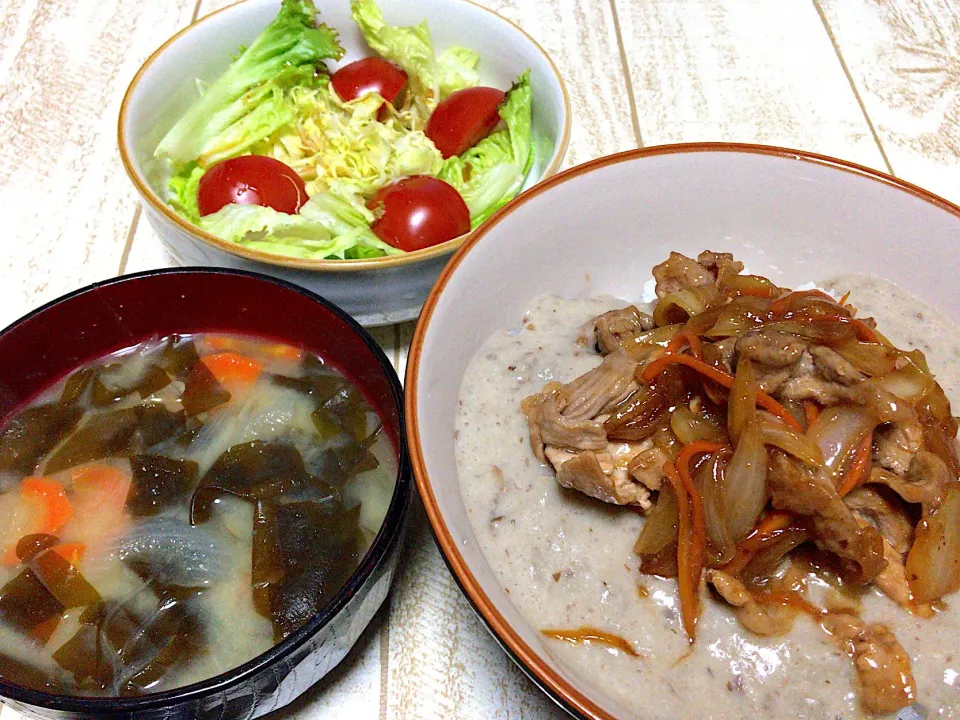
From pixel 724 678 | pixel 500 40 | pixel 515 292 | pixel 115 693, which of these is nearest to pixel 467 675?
pixel 724 678

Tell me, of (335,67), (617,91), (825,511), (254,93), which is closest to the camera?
(825,511)

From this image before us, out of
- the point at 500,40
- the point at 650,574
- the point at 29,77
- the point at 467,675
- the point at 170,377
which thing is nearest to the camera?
the point at 650,574

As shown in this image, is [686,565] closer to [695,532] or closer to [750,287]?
[695,532]

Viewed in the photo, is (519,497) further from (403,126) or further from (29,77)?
(29,77)

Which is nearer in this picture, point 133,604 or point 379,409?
point 133,604

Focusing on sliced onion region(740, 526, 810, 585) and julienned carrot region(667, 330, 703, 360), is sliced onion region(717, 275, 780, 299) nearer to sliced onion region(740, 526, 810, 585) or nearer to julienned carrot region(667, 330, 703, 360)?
julienned carrot region(667, 330, 703, 360)

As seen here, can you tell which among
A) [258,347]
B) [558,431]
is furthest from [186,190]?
[558,431]

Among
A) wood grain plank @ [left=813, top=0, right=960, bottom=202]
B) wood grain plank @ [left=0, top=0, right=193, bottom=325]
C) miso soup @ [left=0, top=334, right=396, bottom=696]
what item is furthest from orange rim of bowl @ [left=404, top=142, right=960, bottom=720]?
wood grain plank @ [left=0, top=0, right=193, bottom=325]
